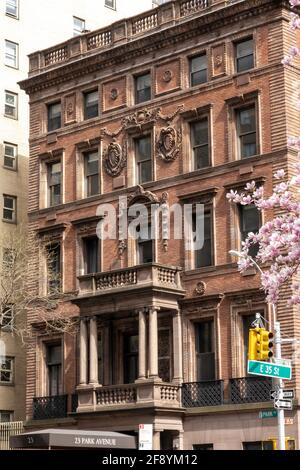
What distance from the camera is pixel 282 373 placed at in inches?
1037

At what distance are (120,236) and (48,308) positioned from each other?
5489mm

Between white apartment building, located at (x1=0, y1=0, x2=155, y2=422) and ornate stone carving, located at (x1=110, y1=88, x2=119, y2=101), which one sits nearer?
ornate stone carving, located at (x1=110, y1=88, x2=119, y2=101)

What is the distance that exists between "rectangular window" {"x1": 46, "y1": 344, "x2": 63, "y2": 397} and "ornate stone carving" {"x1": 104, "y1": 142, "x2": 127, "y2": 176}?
9.02 meters

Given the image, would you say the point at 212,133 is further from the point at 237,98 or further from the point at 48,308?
the point at 48,308

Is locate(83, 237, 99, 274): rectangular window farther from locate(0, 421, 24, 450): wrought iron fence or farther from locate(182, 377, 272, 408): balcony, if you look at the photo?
locate(182, 377, 272, 408): balcony

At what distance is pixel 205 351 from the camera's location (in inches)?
1485

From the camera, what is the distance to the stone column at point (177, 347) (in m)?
37.5

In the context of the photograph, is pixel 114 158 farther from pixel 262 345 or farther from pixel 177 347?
pixel 262 345

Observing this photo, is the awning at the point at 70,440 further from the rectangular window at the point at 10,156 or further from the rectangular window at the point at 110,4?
the rectangular window at the point at 110,4

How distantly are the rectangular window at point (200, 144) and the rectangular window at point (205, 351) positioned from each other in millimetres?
7125

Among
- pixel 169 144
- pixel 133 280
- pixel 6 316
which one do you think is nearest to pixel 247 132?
pixel 169 144

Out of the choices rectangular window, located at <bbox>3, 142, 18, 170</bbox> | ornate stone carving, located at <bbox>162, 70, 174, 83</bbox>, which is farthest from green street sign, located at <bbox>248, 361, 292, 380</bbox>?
rectangular window, located at <bbox>3, 142, 18, 170</bbox>

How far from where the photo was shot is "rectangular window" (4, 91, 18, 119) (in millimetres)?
55656
